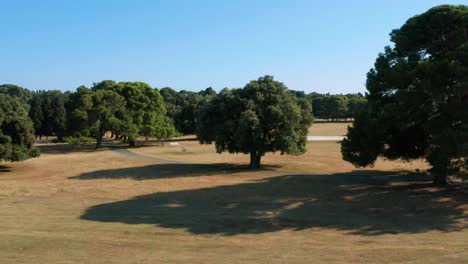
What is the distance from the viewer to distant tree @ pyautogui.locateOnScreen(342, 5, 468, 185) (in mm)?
20047

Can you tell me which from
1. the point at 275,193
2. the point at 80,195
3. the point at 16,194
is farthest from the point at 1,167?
the point at 275,193

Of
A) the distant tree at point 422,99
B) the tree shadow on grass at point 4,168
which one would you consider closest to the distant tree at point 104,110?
the tree shadow on grass at point 4,168

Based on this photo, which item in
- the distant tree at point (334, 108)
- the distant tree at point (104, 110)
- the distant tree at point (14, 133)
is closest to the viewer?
the distant tree at point (14, 133)

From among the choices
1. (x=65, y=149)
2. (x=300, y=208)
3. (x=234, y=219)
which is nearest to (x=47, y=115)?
(x=65, y=149)

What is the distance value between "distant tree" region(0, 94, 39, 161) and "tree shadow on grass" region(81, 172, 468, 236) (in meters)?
21.9

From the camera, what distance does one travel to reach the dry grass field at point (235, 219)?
11836 mm

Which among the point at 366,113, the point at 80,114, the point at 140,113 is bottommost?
the point at 366,113

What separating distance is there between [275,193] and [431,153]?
361 inches

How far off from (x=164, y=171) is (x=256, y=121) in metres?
10.1

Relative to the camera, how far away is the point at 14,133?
41562mm

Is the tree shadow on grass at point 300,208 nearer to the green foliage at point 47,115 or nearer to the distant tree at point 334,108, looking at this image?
the green foliage at point 47,115

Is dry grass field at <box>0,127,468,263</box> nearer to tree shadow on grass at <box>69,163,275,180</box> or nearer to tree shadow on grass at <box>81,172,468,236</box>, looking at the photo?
tree shadow on grass at <box>81,172,468,236</box>

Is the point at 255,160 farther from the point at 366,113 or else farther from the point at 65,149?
the point at 65,149

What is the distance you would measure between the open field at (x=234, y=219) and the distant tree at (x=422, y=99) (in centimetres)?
261
